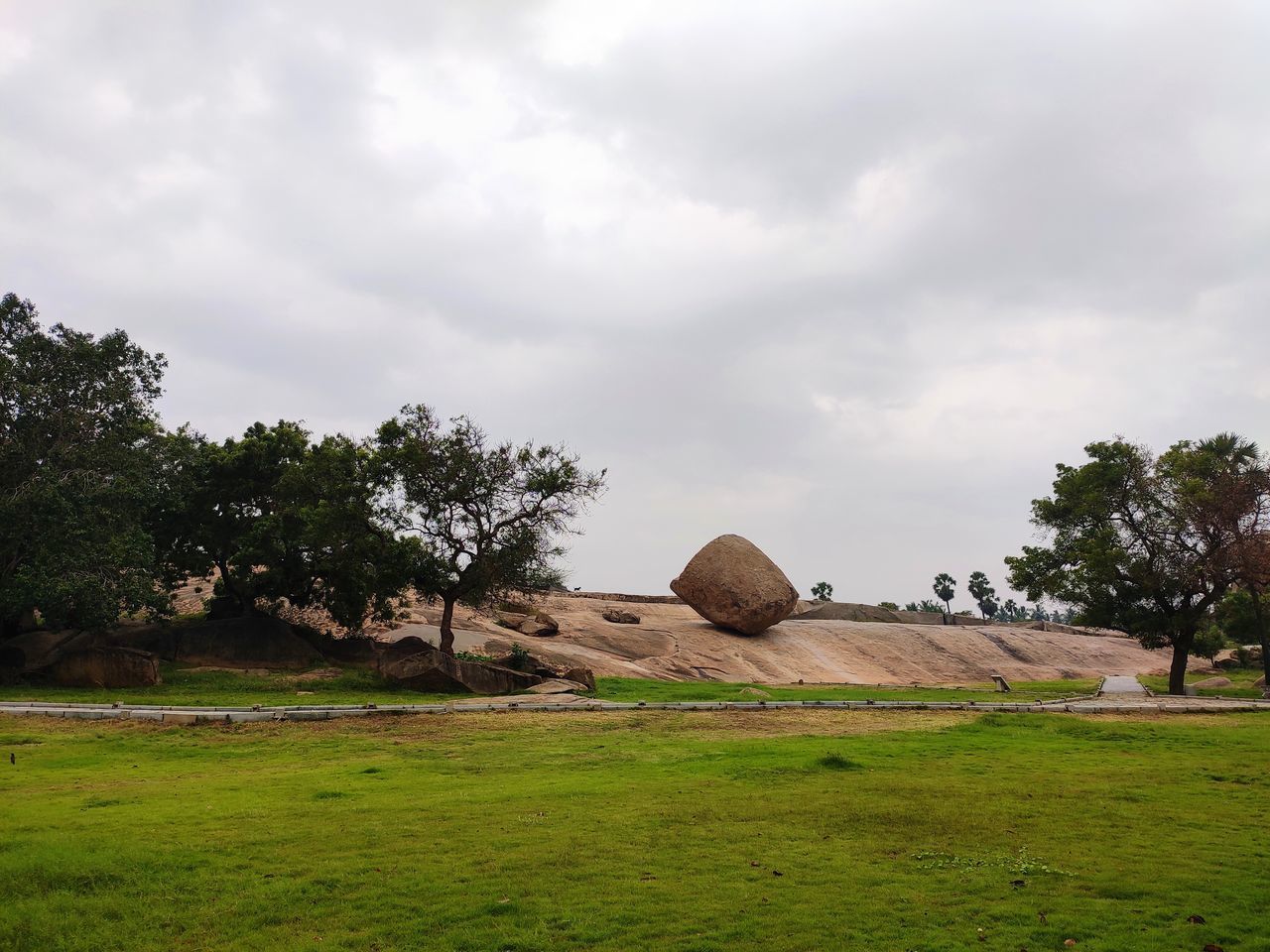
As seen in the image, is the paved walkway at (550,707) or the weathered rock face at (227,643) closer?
the paved walkway at (550,707)

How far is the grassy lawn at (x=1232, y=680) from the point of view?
3997 cm

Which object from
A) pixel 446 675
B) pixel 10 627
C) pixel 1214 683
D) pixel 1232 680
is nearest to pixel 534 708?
pixel 446 675

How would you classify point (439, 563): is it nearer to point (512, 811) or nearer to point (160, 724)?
point (160, 724)

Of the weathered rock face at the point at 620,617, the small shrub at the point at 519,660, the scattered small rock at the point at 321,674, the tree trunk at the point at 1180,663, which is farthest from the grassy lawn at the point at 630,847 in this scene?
the weathered rock face at the point at 620,617

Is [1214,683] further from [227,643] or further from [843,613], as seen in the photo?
[227,643]

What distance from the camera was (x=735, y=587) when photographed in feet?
185

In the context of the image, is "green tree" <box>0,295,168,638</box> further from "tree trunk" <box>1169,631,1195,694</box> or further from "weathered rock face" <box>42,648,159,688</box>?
"tree trunk" <box>1169,631,1195,694</box>

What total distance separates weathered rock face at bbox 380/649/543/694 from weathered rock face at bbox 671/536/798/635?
24899 millimetres

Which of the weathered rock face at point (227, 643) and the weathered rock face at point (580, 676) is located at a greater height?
the weathered rock face at point (227, 643)

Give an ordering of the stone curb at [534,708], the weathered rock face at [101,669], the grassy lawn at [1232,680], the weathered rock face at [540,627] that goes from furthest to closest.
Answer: the weathered rock face at [540,627], the grassy lawn at [1232,680], the weathered rock face at [101,669], the stone curb at [534,708]

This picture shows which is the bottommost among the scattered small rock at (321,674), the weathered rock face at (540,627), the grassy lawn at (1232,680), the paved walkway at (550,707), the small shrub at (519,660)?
the grassy lawn at (1232,680)

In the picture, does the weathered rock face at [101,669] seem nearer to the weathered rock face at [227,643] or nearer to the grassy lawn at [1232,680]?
the weathered rock face at [227,643]

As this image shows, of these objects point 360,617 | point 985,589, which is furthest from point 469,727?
point 985,589

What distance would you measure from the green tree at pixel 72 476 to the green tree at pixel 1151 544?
42.1 metres
